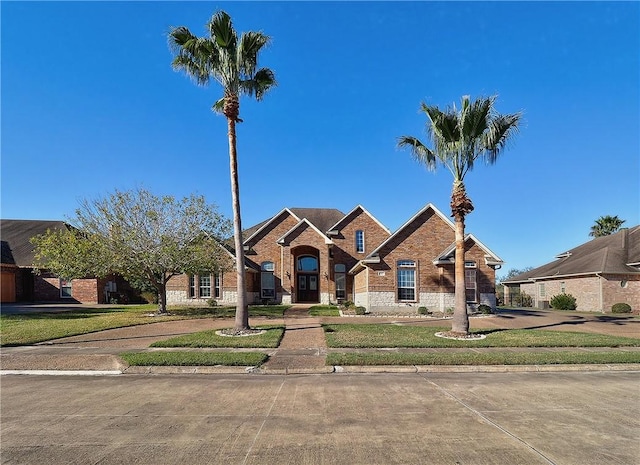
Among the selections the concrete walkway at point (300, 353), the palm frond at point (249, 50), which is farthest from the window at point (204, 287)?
the palm frond at point (249, 50)

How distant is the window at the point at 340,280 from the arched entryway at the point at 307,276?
179 centimetres

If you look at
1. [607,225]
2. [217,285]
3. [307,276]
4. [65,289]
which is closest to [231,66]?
[217,285]

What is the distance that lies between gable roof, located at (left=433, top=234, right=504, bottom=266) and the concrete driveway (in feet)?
45.8

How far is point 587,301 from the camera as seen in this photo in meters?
29.3

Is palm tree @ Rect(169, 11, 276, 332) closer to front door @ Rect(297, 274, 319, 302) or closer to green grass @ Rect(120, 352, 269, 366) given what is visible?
green grass @ Rect(120, 352, 269, 366)

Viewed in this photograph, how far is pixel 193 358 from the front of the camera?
32.1 ft

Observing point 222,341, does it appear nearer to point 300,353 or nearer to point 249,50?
point 300,353

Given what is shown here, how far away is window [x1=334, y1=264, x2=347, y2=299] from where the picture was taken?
106ft

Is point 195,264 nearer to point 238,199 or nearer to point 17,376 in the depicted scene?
point 238,199

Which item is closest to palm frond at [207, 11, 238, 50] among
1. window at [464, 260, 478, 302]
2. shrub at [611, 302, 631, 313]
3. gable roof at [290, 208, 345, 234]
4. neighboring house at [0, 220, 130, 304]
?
window at [464, 260, 478, 302]

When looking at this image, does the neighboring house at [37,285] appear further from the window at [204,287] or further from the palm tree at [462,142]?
the palm tree at [462,142]

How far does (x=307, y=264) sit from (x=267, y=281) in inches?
154

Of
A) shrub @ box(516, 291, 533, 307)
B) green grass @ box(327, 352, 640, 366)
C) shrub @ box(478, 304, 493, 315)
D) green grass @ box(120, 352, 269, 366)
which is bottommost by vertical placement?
shrub @ box(516, 291, 533, 307)

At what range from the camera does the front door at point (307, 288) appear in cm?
3306
